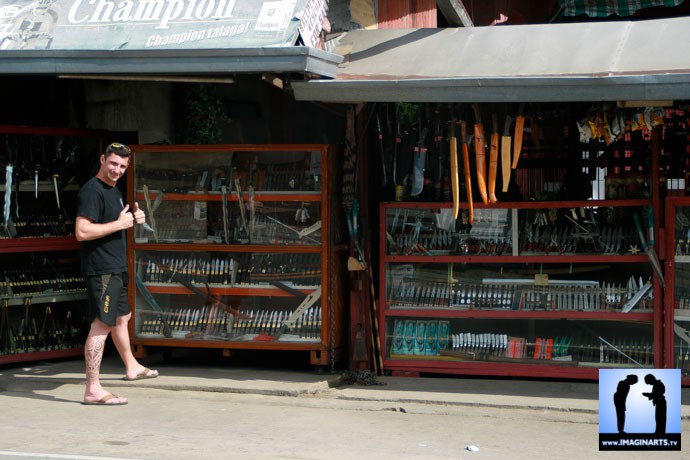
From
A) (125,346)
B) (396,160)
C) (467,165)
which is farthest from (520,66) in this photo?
(125,346)

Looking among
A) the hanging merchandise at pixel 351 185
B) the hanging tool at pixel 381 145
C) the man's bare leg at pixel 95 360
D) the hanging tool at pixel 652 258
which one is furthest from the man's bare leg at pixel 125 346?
the hanging tool at pixel 652 258

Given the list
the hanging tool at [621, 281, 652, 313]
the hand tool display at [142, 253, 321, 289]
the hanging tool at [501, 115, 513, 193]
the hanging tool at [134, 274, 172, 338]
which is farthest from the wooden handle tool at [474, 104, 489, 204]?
the hanging tool at [134, 274, 172, 338]

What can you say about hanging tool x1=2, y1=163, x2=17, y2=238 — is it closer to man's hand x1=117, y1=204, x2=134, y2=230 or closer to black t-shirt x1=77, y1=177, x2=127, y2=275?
black t-shirt x1=77, y1=177, x2=127, y2=275

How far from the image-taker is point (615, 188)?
28.4 ft

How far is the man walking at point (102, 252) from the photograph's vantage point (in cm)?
777

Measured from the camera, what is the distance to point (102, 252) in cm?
785

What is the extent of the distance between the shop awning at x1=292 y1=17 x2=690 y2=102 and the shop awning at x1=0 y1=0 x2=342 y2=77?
1.38ft

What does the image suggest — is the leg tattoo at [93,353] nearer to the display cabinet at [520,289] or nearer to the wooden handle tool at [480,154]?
the display cabinet at [520,289]

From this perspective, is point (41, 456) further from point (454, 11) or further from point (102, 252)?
point (454, 11)

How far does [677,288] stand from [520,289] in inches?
51.0

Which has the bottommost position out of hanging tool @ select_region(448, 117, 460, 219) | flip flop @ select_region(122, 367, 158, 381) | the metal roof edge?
flip flop @ select_region(122, 367, 158, 381)

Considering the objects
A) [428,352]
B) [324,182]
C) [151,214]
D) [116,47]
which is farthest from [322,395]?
[116,47]

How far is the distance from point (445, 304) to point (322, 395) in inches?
56.5

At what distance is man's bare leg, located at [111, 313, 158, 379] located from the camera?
8.18 metres
